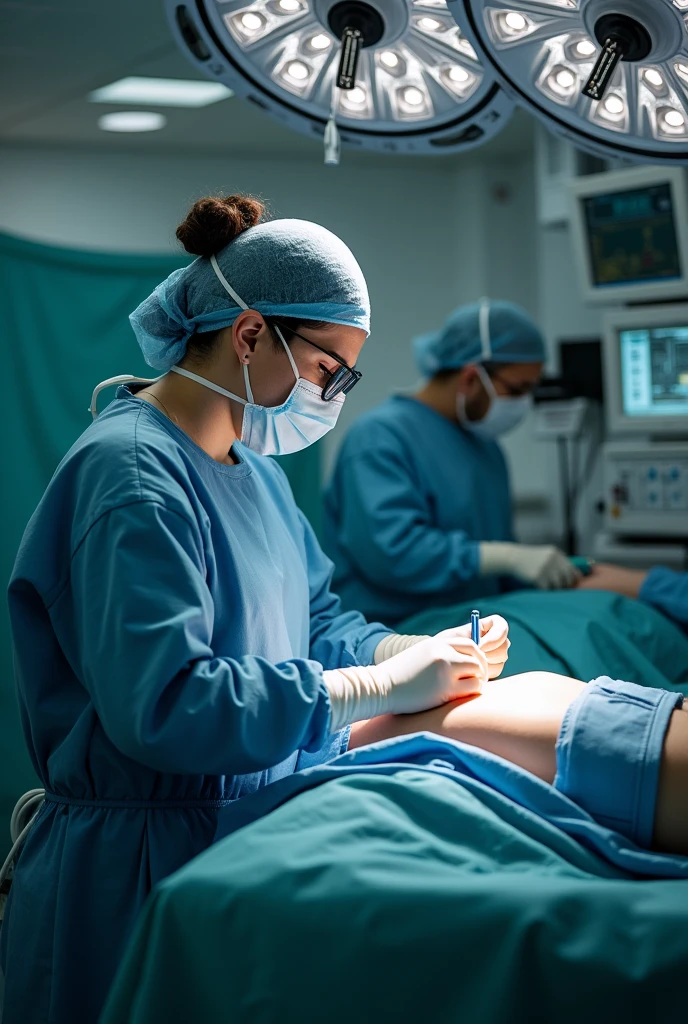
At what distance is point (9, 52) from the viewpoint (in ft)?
10.9

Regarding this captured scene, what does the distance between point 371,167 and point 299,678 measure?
4479 mm

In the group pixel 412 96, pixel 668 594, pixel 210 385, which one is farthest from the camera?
pixel 668 594

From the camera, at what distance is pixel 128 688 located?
3.84 ft

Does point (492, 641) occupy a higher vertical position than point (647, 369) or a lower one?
lower

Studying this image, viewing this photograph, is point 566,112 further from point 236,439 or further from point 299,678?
point 299,678

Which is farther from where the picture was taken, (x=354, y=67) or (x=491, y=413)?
(x=491, y=413)

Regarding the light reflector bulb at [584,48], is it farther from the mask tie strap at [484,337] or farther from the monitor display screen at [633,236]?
the monitor display screen at [633,236]

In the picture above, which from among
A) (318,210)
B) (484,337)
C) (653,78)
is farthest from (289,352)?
(318,210)

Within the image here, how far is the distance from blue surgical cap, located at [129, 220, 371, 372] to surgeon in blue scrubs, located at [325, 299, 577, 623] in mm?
1382

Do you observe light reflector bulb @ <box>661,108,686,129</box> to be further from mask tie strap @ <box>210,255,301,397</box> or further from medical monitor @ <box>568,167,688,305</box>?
medical monitor @ <box>568,167,688,305</box>

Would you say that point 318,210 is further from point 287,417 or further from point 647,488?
point 287,417

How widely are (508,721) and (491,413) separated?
6.08ft

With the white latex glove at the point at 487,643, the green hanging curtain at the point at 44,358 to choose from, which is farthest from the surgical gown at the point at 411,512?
the white latex glove at the point at 487,643

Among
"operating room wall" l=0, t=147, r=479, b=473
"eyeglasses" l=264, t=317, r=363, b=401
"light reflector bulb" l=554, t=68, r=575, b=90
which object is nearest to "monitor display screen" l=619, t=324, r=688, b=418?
"operating room wall" l=0, t=147, r=479, b=473
